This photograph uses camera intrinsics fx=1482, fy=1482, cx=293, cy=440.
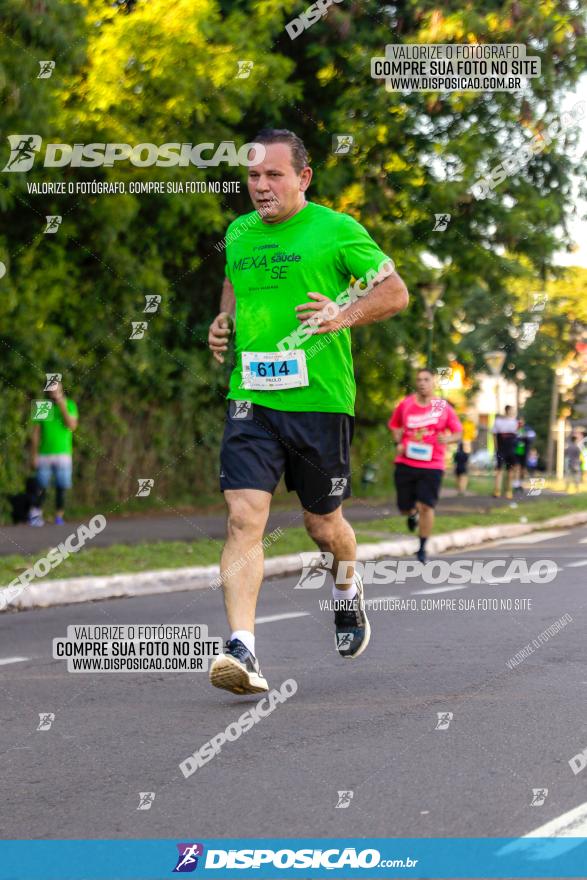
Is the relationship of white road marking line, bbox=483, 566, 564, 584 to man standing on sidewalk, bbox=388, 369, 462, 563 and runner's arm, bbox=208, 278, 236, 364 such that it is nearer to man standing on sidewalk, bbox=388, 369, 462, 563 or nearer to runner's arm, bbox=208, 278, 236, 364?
man standing on sidewalk, bbox=388, 369, 462, 563

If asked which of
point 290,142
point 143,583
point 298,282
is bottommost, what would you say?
point 143,583

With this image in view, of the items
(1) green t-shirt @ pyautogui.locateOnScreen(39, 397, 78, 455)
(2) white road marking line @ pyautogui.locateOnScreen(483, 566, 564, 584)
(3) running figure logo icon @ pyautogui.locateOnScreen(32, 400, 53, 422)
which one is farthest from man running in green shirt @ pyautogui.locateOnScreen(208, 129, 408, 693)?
(3) running figure logo icon @ pyautogui.locateOnScreen(32, 400, 53, 422)

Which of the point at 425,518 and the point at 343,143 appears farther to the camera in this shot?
the point at 343,143

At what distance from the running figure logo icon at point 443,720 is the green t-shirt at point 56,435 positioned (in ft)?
36.4

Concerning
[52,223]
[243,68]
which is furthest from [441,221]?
[52,223]

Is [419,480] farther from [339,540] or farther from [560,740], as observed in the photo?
[560,740]

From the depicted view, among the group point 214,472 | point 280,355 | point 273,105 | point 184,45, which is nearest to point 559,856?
point 280,355

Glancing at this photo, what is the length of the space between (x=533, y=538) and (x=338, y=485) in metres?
13.2

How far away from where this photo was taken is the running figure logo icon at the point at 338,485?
5.97 m

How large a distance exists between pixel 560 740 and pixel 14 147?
10.5m

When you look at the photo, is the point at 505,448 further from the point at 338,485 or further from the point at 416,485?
the point at 338,485

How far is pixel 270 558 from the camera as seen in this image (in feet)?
45.2

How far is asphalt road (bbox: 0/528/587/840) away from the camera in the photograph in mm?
4211

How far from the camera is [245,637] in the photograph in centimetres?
561
